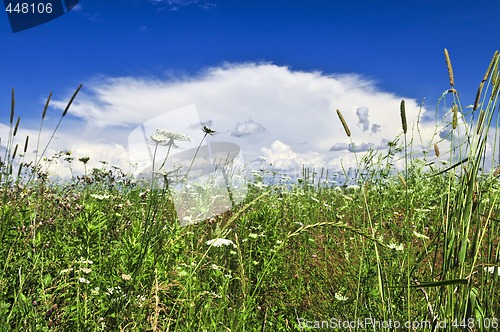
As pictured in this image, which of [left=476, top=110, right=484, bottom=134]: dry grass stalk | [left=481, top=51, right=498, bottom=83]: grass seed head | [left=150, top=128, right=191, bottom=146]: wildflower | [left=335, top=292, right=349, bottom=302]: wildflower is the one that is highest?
[left=150, top=128, right=191, bottom=146]: wildflower

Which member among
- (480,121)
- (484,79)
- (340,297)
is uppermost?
(484,79)

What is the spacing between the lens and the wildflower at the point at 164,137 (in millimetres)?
3346

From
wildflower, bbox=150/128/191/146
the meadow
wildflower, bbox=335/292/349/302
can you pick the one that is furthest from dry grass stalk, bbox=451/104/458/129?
wildflower, bbox=150/128/191/146

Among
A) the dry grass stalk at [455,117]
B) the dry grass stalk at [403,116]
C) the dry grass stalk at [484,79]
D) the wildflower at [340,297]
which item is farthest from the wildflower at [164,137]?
the dry grass stalk at [484,79]

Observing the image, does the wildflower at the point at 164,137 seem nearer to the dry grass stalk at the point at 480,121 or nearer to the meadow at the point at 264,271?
the meadow at the point at 264,271

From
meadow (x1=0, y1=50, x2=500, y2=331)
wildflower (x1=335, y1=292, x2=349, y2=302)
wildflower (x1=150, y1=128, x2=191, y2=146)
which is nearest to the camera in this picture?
meadow (x1=0, y1=50, x2=500, y2=331)

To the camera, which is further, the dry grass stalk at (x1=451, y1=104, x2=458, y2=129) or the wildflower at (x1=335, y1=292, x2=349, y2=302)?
the wildflower at (x1=335, y1=292, x2=349, y2=302)

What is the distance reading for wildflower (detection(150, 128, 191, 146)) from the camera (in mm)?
3346

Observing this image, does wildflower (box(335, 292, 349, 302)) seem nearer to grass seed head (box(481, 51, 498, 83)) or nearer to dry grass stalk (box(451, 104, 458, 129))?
dry grass stalk (box(451, 104, 458, 129))

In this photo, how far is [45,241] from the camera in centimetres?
334

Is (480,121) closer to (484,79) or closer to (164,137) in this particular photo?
(484,79)

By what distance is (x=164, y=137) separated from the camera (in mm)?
3355

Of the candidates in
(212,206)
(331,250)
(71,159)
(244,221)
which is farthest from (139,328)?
(71,159)

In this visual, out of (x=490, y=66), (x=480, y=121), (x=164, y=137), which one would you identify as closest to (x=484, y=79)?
(x=490, y=66)
